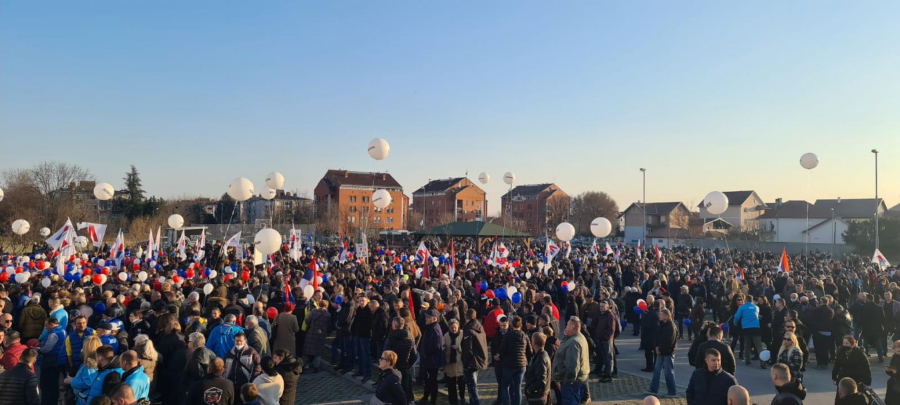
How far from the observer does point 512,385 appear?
823 centimetres

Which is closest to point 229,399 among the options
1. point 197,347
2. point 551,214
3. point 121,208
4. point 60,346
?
point 197,347

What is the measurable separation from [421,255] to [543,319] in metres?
13.3

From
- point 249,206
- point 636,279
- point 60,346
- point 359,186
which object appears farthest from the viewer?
point 249,206

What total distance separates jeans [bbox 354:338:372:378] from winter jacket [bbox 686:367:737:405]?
18.9ft

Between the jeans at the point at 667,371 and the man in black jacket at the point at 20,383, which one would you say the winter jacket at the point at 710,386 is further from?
the man in black jacket at the point at 20,383

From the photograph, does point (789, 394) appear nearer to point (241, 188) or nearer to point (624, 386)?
point (624, 386)

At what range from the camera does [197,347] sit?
7.08 metres

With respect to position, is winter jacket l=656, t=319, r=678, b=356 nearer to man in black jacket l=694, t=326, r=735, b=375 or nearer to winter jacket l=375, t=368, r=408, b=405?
man in black jacket l=694, t=326, r=735, b=375

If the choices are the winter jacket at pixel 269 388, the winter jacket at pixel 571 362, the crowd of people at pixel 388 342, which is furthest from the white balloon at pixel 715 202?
the winter jacket at pixel 269 388

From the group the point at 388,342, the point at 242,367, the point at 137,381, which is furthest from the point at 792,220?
the point at 137,381

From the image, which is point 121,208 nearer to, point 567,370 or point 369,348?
point 369,348

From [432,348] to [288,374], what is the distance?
109 inches

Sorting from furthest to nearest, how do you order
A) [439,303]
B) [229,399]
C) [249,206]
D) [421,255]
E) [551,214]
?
[249,206]
[551,214]
[421,255]
[439,303]
[229,399]

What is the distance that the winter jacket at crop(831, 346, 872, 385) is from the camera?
25.1ft
